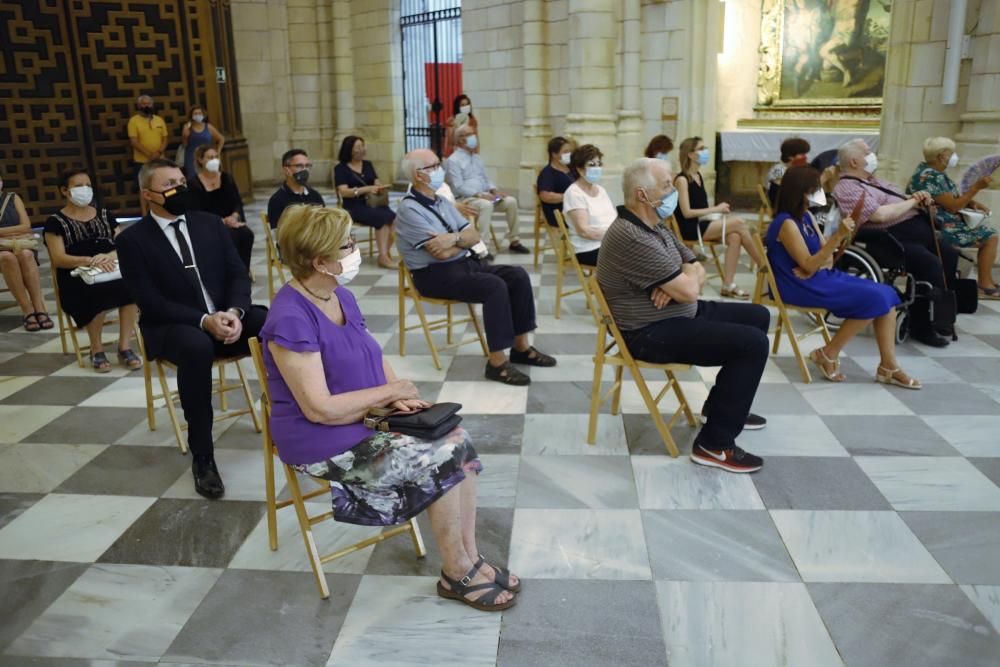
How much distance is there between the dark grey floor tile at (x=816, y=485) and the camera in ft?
10.0

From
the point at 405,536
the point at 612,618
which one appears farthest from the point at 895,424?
the point at 405,536

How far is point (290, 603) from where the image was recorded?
8.29 feet

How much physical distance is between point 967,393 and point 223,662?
11.9ft

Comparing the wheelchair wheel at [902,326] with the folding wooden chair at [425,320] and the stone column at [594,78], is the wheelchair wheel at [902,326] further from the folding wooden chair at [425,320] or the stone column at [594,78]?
the stone column at [594,78]

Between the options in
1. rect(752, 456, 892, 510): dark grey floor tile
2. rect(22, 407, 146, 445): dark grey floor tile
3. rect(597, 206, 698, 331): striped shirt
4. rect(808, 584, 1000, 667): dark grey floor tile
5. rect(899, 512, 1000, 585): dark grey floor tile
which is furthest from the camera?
rect(22, 407, 146, 445): dark grey floor tile

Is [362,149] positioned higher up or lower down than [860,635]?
higher up

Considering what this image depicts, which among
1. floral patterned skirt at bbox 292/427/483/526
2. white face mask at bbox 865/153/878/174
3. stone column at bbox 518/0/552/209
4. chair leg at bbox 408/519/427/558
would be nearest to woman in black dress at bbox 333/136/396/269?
stone column at bbox 518/0/552/209

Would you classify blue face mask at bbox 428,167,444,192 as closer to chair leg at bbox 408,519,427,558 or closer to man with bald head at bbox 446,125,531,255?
chair leg at bbox 408,519,427,558

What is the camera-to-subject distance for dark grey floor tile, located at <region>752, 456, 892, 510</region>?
3.05m

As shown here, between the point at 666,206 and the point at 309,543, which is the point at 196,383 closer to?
the point at 309,543

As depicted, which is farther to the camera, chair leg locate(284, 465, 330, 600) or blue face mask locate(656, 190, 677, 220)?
blue face mask locate(656, 190, 677, 220)

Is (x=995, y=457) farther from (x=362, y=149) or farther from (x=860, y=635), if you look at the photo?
(x=362, y=149)

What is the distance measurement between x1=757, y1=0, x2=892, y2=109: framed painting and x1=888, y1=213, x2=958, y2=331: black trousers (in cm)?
377

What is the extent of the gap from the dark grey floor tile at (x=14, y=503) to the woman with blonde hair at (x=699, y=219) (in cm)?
441
